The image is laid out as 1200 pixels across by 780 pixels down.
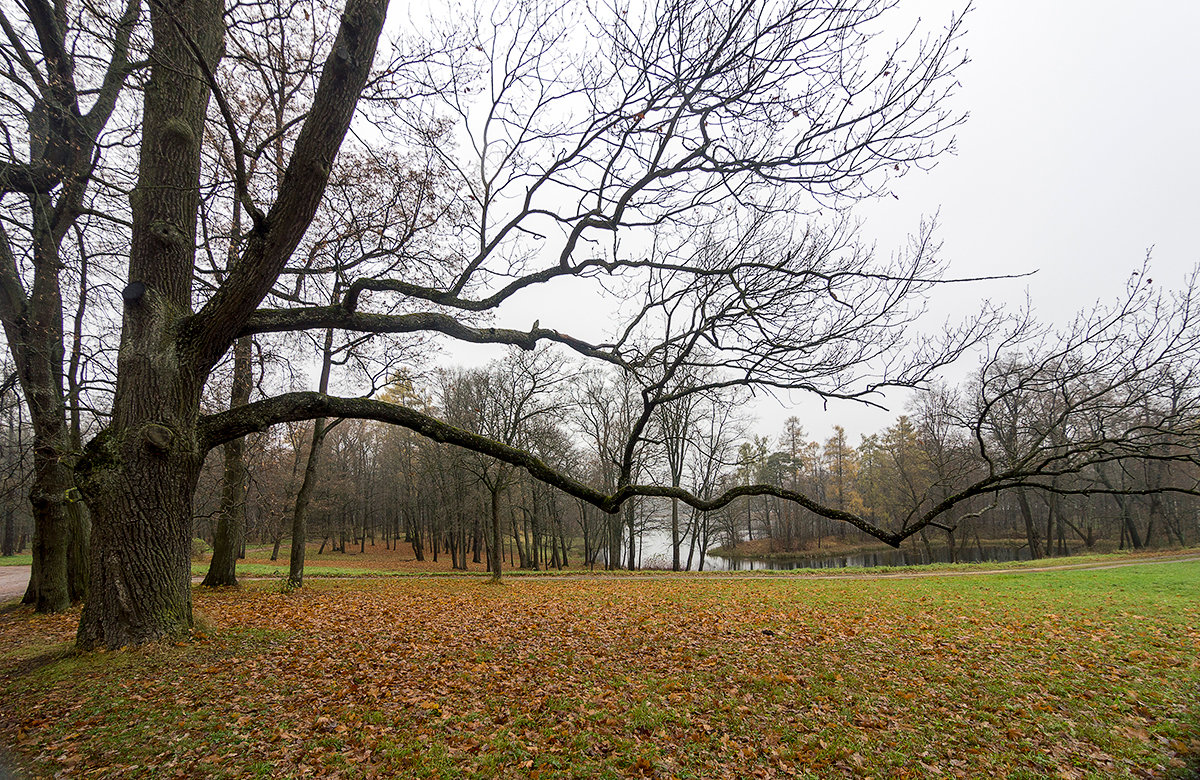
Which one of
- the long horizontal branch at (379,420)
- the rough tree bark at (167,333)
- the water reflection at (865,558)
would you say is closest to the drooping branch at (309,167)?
the rough tree bark at (167,333)

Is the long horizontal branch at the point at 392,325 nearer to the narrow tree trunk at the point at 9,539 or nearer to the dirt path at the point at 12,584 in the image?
the dirt path at the point at 12,584

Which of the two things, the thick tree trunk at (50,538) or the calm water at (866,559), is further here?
the calm water at (866,559)

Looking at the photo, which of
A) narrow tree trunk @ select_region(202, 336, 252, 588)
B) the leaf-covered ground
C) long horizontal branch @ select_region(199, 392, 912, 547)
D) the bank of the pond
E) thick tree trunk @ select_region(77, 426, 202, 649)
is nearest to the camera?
the leaf-covered ground

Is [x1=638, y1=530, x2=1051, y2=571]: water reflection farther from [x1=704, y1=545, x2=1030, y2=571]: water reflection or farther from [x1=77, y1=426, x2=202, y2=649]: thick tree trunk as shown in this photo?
[x1=77, y1=426, x2=202, y2=649]: thick tree trunk

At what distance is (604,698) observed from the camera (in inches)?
200

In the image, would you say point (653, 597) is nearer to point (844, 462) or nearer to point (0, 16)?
point (0, 16)

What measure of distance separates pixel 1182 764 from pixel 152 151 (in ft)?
37.7

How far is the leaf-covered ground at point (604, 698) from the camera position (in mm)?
3859

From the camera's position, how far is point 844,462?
1909 inches

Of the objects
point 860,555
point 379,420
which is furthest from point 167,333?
point 860,555

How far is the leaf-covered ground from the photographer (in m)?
3.86

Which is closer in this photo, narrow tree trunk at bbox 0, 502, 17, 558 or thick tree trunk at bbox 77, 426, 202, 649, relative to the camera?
thick tree trunk at bbox 77, 426, 202, 649

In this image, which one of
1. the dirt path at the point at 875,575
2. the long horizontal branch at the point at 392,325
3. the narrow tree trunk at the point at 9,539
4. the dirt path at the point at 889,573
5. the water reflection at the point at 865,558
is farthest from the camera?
the water reflection at the point at 865,558

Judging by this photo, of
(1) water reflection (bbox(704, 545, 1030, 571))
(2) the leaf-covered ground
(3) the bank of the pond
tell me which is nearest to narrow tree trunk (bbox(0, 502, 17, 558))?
(2) the leaf-covered ground
